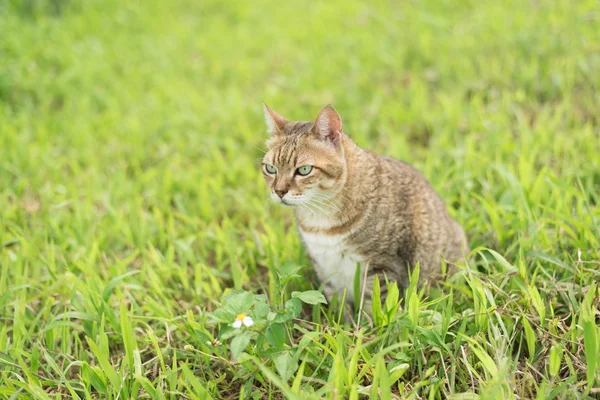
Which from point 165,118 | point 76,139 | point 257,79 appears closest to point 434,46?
point 257,79

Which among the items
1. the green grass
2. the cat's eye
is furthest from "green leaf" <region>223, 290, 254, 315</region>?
the cat's eye

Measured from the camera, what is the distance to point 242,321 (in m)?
2.03

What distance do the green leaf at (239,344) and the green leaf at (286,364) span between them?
17cm

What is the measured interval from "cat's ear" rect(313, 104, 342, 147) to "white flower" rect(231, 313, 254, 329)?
974 millimetres

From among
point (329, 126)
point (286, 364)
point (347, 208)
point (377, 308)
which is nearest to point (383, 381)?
point (286, 364)

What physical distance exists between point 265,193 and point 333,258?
1.29 meters

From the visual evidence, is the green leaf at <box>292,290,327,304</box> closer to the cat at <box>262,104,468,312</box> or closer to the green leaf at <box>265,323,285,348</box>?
the green leaf at <box>265,323,285,348</box>

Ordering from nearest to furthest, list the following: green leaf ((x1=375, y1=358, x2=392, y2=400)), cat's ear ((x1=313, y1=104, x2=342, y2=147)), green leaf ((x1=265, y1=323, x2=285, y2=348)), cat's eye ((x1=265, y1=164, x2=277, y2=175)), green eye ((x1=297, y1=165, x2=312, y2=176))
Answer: green leaf ((x1=375, y1=358, x2=392, y2=400)) → green leaf ((x1=265, y1=323, x2=285, y2=348)) → cat's ear ((x1=313, y1=104, x2=342, y2=147)) → green eye ((x1=297, y1=165, x2=312, y2=176)) → cat's eye ((x1=265, y1=164, x2=277, y2=175))

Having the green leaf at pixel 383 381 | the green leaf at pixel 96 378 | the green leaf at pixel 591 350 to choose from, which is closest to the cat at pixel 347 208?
the green leaf at pixel 383 381

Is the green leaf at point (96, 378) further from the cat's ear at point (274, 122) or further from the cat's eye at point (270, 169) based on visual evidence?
the cat's ear at point (274, 122)

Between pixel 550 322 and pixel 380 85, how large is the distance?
10.4ft

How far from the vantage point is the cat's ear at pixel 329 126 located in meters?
2.49

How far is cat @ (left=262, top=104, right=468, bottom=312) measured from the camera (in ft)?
8.50

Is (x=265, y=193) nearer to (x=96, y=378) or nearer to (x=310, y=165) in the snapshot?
(x=310, y=165)
